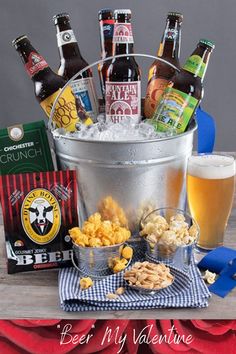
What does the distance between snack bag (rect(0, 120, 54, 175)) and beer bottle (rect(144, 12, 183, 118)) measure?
263mm

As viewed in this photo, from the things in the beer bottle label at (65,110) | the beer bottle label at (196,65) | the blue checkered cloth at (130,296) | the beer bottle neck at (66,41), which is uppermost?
the beer bottle neck at (66,41)

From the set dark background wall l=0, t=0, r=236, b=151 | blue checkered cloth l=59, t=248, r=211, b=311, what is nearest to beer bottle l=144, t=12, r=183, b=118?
blue checkered cloth l=59, t=248, r=211, b=311

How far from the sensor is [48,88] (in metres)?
1.29

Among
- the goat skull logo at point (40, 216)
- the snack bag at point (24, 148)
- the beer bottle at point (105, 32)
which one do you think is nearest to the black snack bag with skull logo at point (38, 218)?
the goat skull logo at point (40, 216)

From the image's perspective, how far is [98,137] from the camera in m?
1.17

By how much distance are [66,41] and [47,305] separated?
66cm

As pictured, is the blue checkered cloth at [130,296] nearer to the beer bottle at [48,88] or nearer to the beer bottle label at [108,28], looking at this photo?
the beer bottle at [48,88]

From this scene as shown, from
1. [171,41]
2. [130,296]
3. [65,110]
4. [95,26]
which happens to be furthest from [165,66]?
[95,26]

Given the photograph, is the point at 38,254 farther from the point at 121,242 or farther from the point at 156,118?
the point at 156,118

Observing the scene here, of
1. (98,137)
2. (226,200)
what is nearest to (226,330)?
(226,200)

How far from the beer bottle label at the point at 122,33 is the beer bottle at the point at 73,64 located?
15 centimetres

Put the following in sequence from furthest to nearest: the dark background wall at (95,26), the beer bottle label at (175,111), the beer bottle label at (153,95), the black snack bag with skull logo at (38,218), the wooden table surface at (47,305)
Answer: the dark background wall at (95,26)
the beer bottle label at (153,95)
the beer bottle label at (175,111)
the black snack bag with skull logo at (38,218)
the wooden table surface at (47,305)

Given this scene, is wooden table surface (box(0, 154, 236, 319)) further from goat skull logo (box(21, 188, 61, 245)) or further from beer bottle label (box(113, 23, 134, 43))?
beer bottle label (box(113, 23, 134, 43))

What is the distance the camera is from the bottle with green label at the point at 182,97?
1223 millimetres
